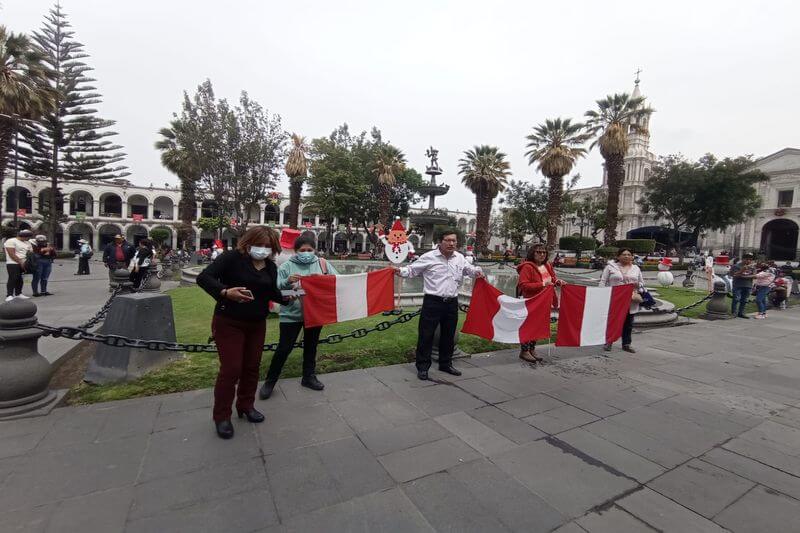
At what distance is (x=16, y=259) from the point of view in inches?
328

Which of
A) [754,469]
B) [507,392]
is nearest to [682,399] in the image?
[754,469]

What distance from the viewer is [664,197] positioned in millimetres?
42125

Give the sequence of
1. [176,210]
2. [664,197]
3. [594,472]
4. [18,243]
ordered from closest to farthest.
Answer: [594,472] → [18,243] → [664,197] → [176,210]

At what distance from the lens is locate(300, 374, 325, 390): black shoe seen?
4.17 metres

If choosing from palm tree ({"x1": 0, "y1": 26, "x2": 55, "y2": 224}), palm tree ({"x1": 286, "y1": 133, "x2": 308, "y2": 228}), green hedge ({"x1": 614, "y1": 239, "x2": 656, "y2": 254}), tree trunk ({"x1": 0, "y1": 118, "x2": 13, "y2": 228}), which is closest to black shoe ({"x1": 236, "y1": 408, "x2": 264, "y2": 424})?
palm tree ({"x1": 0, "y1": 26, "x2": 55, "y2": 224})

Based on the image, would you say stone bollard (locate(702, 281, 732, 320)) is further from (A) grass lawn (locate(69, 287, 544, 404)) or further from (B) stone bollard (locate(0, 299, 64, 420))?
(B) stone bollard (locate(0, 299, 64, 420))

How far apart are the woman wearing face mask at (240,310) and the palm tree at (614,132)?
30.7 metres

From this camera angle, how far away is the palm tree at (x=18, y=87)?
1852cm

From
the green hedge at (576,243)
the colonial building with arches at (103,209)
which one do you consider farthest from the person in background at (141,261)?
the green hedge at (576,243)

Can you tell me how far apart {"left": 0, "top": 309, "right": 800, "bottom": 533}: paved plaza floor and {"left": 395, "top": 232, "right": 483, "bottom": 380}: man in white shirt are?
0.47m

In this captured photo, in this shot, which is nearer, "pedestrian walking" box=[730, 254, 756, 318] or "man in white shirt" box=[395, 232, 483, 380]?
"man in white shirt" box=[395, 232, 483, 380]

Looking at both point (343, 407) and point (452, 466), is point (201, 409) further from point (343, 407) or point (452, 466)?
point (452, 466)

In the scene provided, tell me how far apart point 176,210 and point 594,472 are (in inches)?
2284

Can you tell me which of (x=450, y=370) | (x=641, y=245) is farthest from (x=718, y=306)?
(x=641, y=245)
